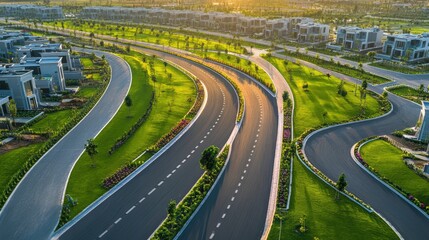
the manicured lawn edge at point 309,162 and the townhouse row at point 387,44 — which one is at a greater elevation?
the townhouse row at point 387,44

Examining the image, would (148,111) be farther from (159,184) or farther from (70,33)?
(70,33)

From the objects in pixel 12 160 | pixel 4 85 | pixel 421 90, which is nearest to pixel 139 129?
pixel 12 160

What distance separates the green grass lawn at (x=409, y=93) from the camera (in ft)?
226

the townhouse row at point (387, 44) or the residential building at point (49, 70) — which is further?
the townhouse row at point (387, 44)

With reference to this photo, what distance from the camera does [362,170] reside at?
42938 mm

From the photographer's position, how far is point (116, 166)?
4281 centimetres

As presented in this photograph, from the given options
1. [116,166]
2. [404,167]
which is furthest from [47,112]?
[404,167]

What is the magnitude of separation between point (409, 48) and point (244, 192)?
292ft

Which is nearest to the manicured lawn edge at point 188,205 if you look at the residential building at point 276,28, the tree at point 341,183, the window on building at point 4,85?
the tree at point 341,183

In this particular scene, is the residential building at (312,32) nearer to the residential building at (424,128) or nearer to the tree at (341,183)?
the residential building at (424,128)

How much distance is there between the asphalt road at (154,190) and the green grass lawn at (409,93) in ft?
126

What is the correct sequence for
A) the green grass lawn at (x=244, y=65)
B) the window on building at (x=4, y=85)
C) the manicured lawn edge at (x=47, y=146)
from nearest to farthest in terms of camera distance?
the manicured lawn edge at (x=47, y=146) < the window on building at (x=4, y=85) < the green grass lawn at (x=244, y=65)

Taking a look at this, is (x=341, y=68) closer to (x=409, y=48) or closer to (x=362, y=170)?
(x=409, y=48)

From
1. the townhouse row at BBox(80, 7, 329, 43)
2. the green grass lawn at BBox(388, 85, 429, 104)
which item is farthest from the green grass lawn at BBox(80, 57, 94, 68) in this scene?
the green grass lawn at BBox(388, 85, 429, 104)
